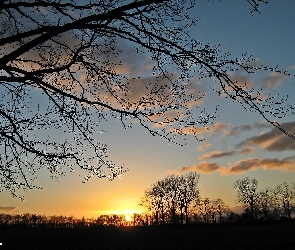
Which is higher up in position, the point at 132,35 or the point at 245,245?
the point at 132,35

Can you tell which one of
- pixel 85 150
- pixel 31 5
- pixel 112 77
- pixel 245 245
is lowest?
pixel 245 245

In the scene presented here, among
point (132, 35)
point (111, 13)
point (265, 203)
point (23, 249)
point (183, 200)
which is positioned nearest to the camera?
point (111, 13)

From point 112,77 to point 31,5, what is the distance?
1.89m

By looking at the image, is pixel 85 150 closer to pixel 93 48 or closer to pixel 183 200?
pixel 93 48

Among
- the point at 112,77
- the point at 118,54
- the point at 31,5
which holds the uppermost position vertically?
the point at 31,5

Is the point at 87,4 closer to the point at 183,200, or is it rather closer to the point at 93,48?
the point at 93,48

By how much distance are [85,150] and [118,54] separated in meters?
1.97

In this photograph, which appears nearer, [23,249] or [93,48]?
[93,48]

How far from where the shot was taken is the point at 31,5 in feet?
18.3

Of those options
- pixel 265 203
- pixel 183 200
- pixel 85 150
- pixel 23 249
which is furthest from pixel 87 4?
pixel 265 203

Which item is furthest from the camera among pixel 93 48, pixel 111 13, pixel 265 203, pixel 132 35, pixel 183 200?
pixel 265 203

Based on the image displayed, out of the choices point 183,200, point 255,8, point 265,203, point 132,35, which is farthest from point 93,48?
point 265,203

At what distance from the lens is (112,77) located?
6.46 metres

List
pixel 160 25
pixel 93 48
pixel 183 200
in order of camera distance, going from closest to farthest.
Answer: pixel 160 25 < pixel 93 48 < pixel 183 200
